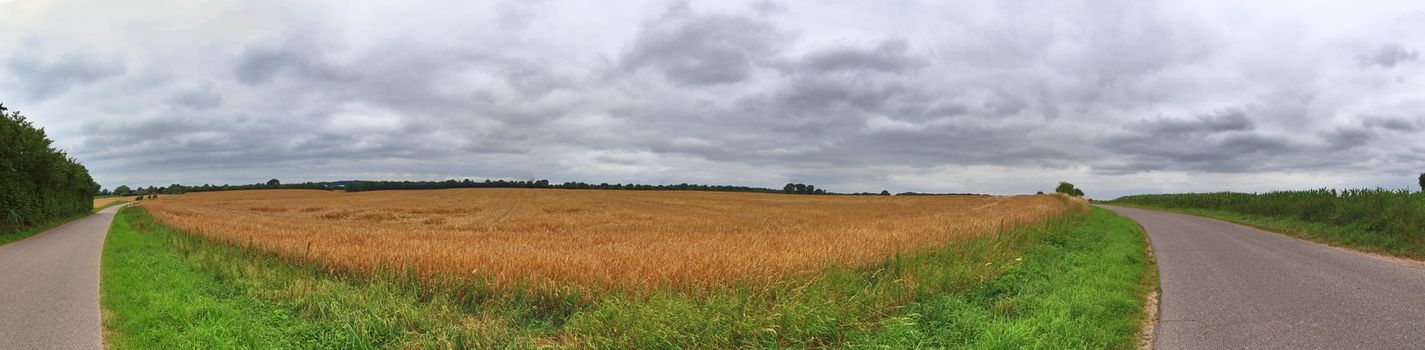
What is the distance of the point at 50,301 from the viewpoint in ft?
33.7

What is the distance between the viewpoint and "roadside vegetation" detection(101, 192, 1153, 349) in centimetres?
700

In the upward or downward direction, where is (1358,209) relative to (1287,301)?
upward

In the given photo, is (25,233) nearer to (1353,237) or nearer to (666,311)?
(666,311)

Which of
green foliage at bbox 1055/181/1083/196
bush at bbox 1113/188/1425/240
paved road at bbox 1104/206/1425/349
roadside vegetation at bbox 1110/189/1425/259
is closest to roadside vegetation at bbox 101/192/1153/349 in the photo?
paved road at bbox 1104/206/1425/349

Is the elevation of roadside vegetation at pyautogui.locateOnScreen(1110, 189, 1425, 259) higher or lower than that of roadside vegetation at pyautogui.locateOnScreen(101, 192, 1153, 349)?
higher

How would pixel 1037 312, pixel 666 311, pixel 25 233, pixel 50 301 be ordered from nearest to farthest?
pixel 666 311 → pixel 1037 312 → pixel 50 301 → pixel 25 233

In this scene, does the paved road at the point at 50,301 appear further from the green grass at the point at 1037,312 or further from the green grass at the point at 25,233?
the green grass at the point at 25,233

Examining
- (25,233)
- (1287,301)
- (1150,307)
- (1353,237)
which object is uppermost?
(1353,237)

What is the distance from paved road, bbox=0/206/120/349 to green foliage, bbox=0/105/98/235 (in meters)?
14.6

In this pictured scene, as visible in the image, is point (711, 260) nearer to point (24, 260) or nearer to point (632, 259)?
point (632, 259)

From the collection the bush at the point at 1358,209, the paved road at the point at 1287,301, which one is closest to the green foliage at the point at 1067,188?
the bush at the point at 1358,209

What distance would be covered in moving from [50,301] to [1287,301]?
59.7 ft

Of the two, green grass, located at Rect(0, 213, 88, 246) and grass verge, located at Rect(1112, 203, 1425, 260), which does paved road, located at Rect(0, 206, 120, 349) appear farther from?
grass verge, located at Rect(1112, 203, 1425, 260)

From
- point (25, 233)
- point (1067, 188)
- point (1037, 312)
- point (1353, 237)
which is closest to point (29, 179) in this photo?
point (25, 233)
